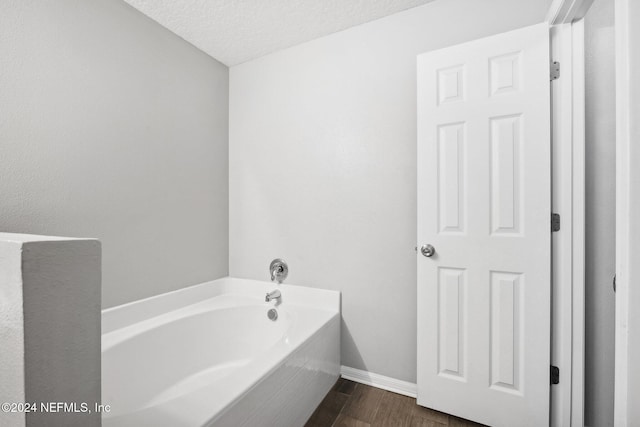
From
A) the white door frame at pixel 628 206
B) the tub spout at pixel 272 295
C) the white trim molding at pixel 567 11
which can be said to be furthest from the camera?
the tub spout at pixel 272 295

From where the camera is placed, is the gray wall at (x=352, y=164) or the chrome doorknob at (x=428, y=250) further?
the gray wall at (x=352, y=164)

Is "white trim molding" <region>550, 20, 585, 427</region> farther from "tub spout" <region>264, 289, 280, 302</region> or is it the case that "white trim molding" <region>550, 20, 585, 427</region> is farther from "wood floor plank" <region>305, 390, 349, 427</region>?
"tub spout" <region>264, 289, 280, 302</region>

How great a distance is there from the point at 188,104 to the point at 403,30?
1.48m

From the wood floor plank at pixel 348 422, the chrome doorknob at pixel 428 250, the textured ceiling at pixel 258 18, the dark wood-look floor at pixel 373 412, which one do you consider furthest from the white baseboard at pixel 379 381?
the textured ceiling at pixel 258 18

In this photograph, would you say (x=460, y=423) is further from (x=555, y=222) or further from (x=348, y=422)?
(x=555, y=222)

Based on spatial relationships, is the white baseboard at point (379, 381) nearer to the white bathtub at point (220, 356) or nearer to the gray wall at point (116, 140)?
the white bathtub at point (220, 356)

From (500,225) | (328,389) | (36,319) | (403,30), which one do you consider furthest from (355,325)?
(403,30)

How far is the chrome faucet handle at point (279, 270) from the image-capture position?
2.02 m

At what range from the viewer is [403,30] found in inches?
66.2

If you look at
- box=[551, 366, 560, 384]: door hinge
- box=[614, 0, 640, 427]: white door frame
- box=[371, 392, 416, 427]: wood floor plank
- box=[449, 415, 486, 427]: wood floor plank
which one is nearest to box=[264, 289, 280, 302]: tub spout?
box=[371, 392, 416, 427]: wood floor plank

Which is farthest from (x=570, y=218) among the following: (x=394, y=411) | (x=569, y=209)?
(x=394, y=411)

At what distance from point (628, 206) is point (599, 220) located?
704 mm

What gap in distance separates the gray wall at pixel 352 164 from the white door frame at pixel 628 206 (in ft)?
2.90

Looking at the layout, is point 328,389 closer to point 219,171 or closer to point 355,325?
point 355,325
